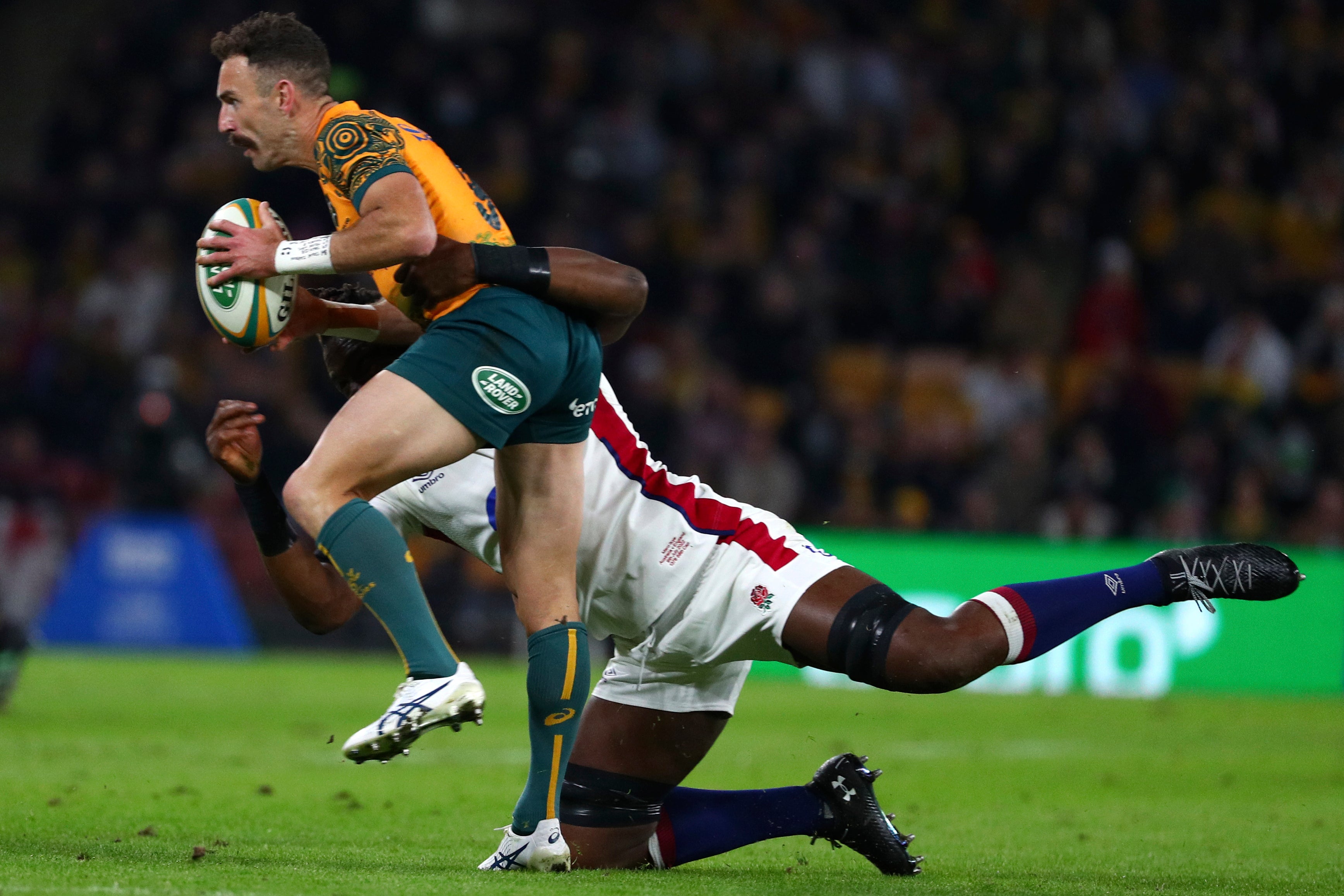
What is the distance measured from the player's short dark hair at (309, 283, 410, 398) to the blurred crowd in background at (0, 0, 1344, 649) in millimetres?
8174

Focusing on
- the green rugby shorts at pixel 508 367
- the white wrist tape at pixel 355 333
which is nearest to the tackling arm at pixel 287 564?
the white wrist tape at pixel 355 333

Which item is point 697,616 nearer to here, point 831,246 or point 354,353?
point 354,353

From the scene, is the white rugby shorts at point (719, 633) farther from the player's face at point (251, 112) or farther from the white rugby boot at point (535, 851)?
the player's face at point (251, 112)

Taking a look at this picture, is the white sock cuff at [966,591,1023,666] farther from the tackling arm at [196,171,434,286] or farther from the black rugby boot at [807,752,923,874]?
the tackling arm at [196,171,434,286]

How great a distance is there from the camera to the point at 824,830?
4.89 meters

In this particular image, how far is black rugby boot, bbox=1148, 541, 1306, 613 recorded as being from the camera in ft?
14.9

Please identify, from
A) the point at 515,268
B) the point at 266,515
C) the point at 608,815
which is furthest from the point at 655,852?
the point at 515,268

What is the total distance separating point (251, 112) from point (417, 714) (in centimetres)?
177

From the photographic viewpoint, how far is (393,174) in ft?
14.1

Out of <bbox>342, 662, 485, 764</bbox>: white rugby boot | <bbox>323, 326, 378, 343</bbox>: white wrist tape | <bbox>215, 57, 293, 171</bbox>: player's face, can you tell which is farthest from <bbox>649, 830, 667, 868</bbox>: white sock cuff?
<bbox>215, 57, 293, 171</bbox>: player's face

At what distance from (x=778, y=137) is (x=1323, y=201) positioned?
5.19 meters

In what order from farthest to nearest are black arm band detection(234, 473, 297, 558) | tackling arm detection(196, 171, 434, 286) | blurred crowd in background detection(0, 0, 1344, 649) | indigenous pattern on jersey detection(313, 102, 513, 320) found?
blurred crowd in background detection(0, 0, 1344, 649), black arm band detection(234, 473, 297, 558), indigenous pattern on jersey detection(313, 102, 513, 320), tackling arm detection(196, 171, 434, 286)

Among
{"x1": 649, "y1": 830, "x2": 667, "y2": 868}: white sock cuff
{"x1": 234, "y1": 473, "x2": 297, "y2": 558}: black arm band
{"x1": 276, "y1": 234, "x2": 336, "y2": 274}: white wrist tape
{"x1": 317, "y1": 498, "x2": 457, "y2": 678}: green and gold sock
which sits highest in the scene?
{"x1": 276, "y1": 234, "x2": 336, "y2": 274}: white wrist tape

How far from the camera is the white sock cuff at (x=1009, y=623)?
4.48 m
